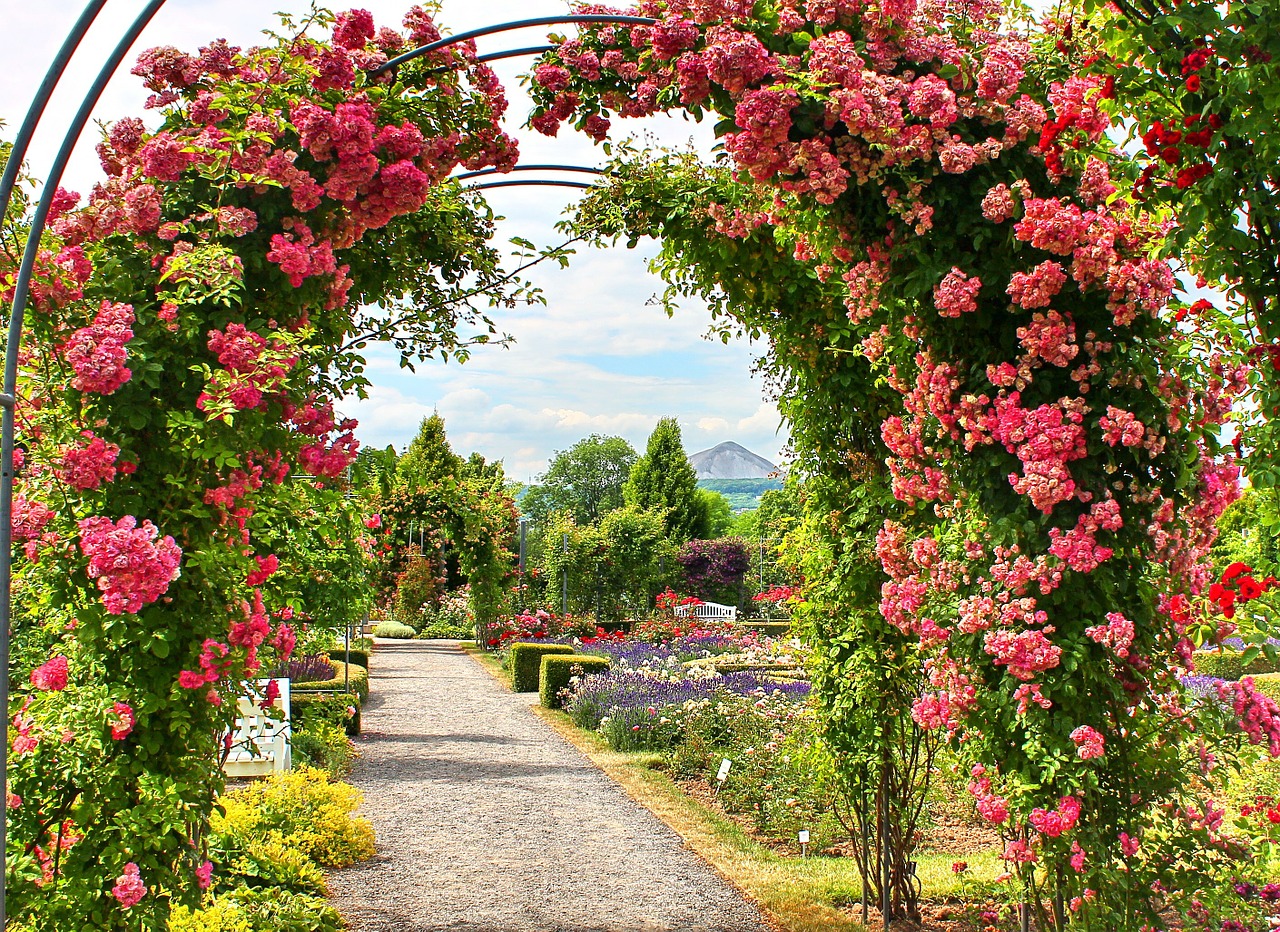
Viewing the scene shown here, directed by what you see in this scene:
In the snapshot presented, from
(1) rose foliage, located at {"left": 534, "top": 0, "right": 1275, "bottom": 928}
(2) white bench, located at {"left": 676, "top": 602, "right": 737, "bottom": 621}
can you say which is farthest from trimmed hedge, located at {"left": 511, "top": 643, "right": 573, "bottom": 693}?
(1) rose foliage, located at {"left": 534, "top": 0, "right": 1275, "bottom": 928}

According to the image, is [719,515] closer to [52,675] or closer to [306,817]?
[306,817]

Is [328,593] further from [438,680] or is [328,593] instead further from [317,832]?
[438,680]

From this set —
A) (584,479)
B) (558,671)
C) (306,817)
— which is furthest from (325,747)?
(584,479)

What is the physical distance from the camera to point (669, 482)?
41.0m

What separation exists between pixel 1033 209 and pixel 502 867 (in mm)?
4741

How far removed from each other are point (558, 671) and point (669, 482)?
2897cm

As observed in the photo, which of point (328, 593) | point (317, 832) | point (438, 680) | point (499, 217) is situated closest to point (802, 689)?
point (328, 593)

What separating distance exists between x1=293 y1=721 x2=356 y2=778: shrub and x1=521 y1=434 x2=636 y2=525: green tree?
48805 millimetres

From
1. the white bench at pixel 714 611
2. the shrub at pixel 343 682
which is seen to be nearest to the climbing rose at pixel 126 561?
the shrub at pixel 343 682

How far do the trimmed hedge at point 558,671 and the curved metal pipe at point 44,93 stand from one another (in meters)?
9.70

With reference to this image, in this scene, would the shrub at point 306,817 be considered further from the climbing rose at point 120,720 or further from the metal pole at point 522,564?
the metal pole at point 522,564

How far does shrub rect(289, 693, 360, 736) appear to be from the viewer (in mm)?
7598

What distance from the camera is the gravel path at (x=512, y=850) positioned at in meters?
4.97

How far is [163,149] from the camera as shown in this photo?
9.85 feet
